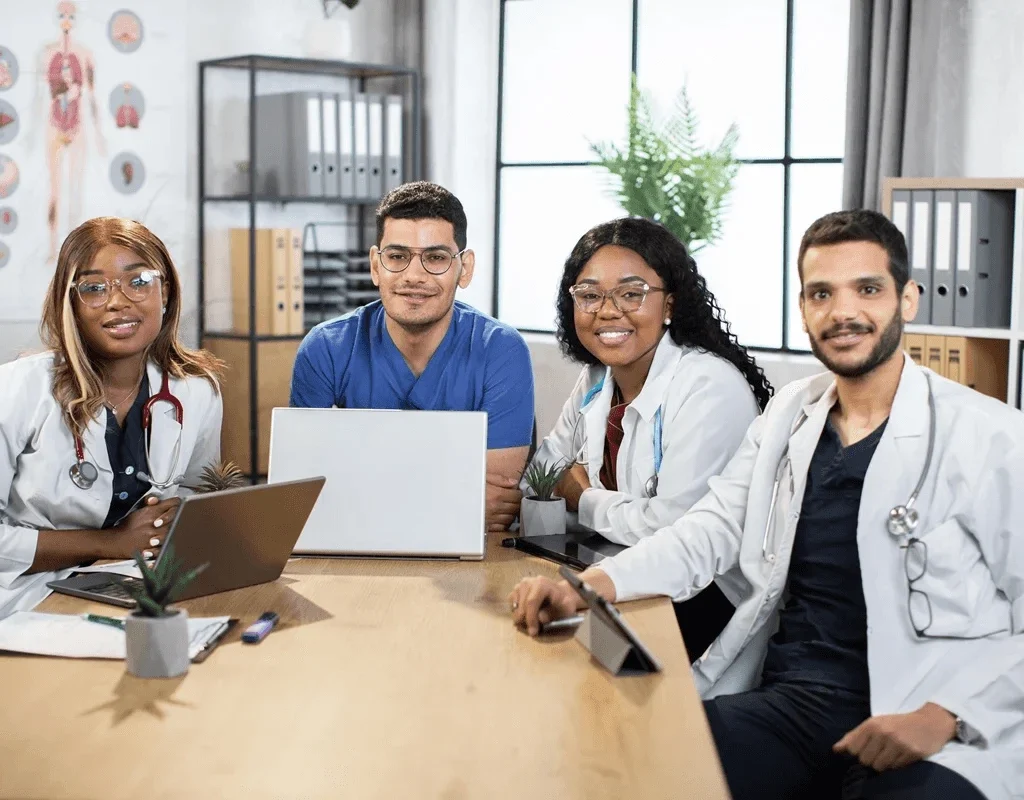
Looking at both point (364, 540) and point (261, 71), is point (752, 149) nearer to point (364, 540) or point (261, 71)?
point (261, 71)

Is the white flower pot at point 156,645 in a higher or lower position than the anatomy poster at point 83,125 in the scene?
lower

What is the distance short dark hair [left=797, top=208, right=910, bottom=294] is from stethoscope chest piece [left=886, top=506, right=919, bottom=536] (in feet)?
1.33

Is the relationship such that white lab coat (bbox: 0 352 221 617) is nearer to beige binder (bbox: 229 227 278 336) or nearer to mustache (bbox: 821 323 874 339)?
mustache (bbox: 821 323 874 339)

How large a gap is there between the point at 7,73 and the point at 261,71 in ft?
3.42

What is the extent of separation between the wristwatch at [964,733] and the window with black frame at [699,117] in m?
3.27

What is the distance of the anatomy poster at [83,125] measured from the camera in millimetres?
4566

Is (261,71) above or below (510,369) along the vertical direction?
above

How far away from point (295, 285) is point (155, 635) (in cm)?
359

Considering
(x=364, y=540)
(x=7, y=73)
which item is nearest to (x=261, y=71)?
(x=7, y=73)

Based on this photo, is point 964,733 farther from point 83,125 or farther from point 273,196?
point 83,125

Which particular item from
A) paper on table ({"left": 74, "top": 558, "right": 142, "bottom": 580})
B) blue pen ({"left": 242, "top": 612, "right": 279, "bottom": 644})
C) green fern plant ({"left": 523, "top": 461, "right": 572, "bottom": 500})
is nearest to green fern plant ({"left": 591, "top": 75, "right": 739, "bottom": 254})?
green fern plant ({"left": 523, "top": 461, "right": 572, "bottom": 500})

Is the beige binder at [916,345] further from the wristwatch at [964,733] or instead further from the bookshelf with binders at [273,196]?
the bookshelf with binders at [273,196]

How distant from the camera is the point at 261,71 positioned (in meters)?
5.14

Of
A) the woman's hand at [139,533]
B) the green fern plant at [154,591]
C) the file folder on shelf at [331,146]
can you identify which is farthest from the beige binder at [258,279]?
the green fern plant at [154,591]
